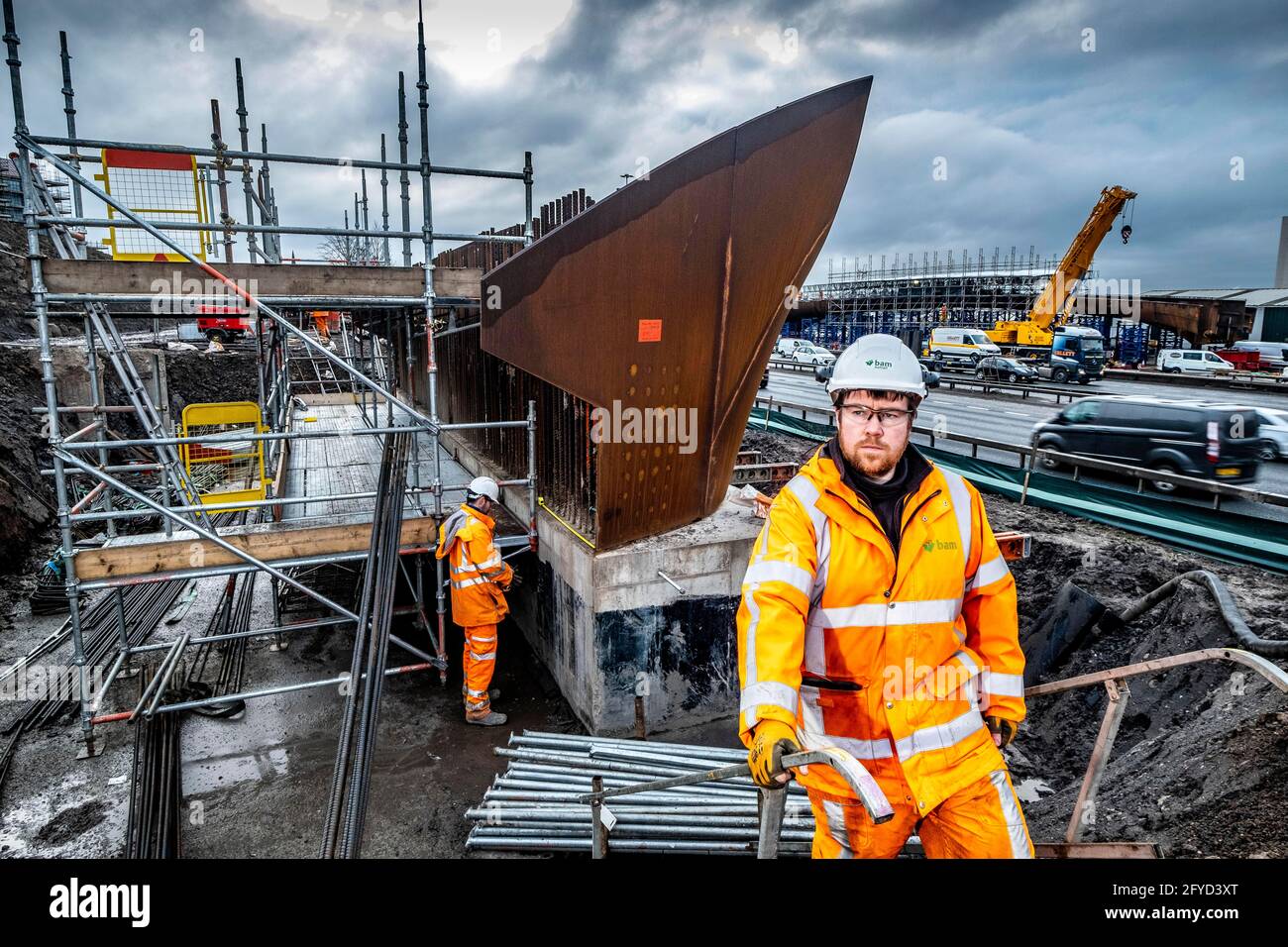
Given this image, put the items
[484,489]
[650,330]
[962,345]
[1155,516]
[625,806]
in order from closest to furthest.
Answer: [625,806]
[650,330]
[484,489]
[1155,516]
[962,345]

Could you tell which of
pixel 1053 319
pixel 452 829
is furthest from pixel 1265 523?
pixel 1053 319

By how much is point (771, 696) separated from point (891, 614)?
0.58 meters

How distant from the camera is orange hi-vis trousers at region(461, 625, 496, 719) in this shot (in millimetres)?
6539

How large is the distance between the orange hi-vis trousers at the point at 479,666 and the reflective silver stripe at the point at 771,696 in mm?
4548

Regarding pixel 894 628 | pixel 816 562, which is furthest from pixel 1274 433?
pixel 816 562

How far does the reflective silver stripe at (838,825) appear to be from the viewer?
273cm

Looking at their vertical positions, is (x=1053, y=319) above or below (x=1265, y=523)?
above

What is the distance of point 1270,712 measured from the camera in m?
4.15

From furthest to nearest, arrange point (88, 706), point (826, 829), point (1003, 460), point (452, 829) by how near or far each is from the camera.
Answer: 1. point (1003, 460)
2. point (88, 706)
3. point (452, 829)
4. point (826, 829)

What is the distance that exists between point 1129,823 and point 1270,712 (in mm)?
1032

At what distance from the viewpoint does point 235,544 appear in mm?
6320

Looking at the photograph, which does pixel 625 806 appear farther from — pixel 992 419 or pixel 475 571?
pixel 992 419
